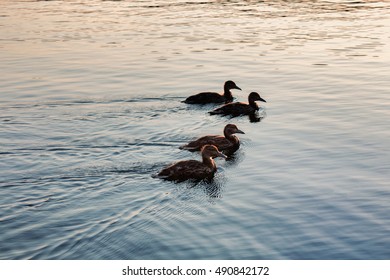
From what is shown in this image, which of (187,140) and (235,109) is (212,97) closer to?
(235,109)

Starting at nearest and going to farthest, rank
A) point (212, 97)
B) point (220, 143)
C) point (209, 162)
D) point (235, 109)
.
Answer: point (209, 162), point (220, 143), point (235, 109), point (212, 97)

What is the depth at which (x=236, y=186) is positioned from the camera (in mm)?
19734

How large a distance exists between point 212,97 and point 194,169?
9142 mm

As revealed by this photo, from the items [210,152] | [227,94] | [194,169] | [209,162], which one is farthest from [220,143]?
[227,94]

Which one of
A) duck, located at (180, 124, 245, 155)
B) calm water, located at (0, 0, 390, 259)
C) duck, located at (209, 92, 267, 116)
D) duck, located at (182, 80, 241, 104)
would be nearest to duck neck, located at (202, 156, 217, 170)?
calm water, located at (0, 0, 390, 259)

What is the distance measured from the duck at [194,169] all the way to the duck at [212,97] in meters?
7.50

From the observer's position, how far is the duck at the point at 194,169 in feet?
65.9

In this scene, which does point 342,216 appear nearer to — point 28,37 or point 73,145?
point 73,145

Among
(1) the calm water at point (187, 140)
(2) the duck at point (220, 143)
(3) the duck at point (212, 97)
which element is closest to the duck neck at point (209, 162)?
(1) the calm water at point (187, 140)

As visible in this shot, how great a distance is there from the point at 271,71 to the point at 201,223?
19413 millimetres

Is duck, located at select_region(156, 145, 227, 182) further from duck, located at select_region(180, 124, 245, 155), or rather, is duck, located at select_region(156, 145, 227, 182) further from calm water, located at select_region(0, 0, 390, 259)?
duck, located at select_region(180, 124, 245, 155)

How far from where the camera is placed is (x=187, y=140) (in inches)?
950

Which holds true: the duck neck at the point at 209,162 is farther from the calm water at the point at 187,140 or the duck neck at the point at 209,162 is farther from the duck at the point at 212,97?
the duck at the point at 212,97

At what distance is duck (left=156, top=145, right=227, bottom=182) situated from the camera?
65.9ft
